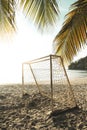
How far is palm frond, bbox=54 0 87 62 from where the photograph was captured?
253 inches

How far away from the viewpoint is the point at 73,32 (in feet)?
21.8

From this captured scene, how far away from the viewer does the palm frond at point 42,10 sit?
5551 millimetres

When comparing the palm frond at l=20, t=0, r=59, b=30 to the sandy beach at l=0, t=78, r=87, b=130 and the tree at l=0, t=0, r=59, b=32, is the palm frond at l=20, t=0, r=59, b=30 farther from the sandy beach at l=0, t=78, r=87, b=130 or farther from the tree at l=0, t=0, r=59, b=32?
the sandy beach at l=0, t=78, r=87, b=130

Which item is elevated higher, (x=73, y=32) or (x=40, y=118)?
(x=73, y=32)

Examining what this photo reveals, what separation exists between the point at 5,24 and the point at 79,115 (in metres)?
3.31

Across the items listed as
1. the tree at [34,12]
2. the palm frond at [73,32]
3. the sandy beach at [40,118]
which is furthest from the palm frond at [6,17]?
the sandy beach at [40,118]

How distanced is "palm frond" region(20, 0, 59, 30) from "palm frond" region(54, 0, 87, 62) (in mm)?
839

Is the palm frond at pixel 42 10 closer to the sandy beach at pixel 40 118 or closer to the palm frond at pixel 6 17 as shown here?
the palm frond at pixel 6 17

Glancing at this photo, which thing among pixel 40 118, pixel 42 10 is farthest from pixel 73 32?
pixel 40 118

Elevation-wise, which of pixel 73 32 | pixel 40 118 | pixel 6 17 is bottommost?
pixel 40 118

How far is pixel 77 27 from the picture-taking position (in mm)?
6527

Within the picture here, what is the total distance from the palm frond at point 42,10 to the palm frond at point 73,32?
0.84 m

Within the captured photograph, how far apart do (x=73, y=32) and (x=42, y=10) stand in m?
1.35

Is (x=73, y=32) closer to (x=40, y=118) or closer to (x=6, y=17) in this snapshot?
(x=6, y=17)
